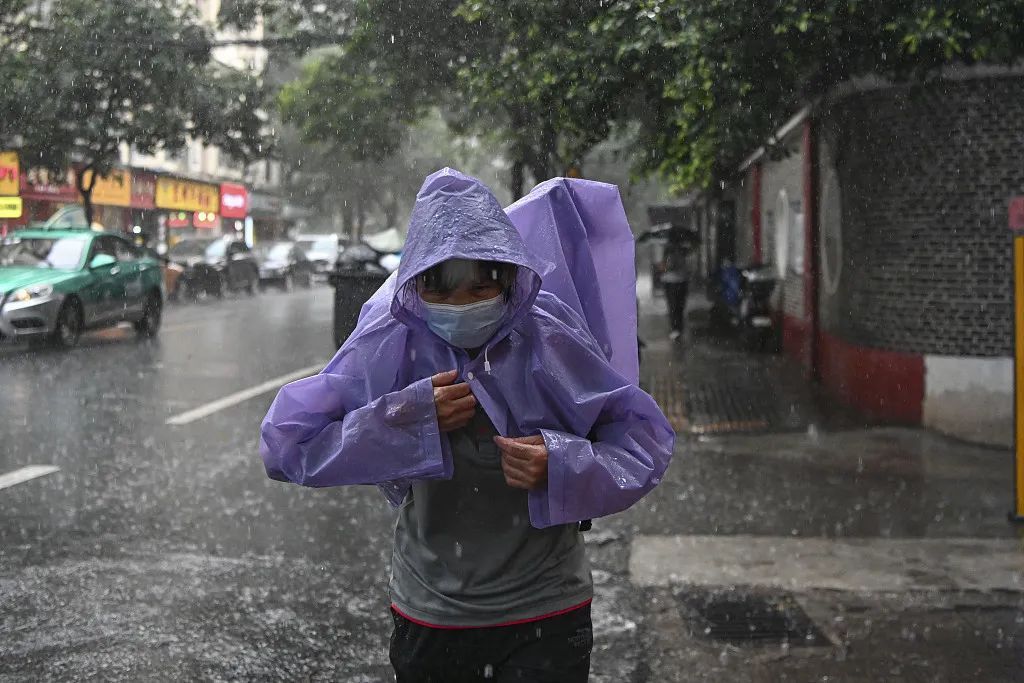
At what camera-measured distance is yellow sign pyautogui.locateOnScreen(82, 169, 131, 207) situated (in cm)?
3632

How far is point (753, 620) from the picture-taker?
521 centimetres

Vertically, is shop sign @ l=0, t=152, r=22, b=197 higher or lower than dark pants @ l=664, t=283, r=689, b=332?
higher

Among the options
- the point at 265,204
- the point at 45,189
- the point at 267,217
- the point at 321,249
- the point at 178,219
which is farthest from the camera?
the point at 267,217

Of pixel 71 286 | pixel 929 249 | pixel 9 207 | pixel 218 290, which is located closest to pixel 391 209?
pixel 218 290

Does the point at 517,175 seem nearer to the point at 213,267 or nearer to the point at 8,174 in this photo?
the point at 213,267

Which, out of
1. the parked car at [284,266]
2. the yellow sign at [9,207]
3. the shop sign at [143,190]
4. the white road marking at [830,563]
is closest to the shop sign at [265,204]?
the shop sign at [143,190]

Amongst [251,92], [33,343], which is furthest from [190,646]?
[251,92]

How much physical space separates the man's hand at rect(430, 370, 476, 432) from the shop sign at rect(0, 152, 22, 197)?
27.3 m

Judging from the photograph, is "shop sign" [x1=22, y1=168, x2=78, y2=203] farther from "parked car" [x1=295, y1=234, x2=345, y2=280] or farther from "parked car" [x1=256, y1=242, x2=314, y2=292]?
"parked car" [x1=295, y1=234, x2=345, y2=280]

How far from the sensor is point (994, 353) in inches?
389

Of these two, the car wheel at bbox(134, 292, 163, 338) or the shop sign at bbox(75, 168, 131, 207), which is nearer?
the car wheel at bbox(134, 292, 163, 338)

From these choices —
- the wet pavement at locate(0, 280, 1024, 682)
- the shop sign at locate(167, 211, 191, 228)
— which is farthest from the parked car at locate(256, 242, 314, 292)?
the wet pavement at locate(0, 280, 1024, 682)

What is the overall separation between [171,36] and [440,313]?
22.6m

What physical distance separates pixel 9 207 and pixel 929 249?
19500 mm
